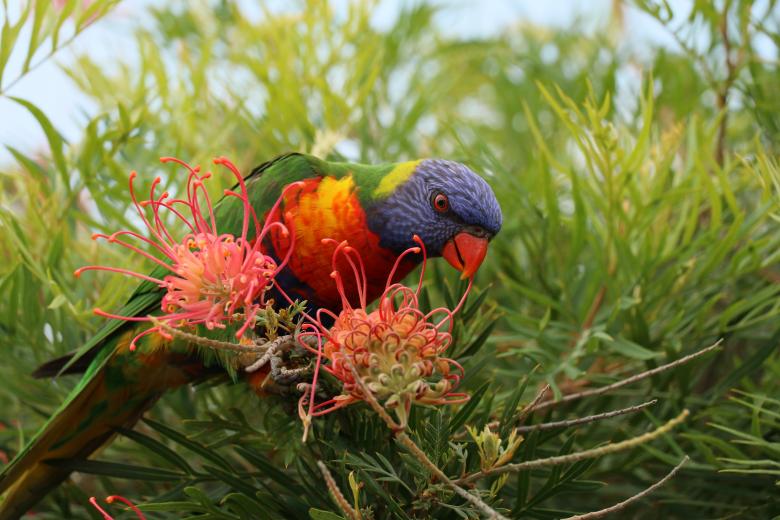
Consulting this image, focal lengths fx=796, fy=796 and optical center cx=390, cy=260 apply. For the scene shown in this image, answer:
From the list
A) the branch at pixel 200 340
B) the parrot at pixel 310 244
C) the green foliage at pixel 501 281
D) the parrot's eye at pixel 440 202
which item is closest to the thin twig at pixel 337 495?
the green foliage at pixel 501 281

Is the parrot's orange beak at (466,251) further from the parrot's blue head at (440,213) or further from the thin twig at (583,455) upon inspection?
the thin twig at (583,455)

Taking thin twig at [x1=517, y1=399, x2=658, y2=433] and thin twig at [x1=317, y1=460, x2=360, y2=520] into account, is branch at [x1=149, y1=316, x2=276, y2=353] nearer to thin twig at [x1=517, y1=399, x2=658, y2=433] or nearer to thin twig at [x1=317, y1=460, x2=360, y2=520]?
thin twig at [x1=317, y1=460, x2=360, y2=520]

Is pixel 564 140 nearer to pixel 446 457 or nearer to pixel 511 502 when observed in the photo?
pixel 511 502

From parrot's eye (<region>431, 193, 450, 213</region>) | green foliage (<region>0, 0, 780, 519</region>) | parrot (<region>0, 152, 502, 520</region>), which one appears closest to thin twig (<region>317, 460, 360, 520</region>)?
green foliage (<region>0, 0, 780, 519</region>)

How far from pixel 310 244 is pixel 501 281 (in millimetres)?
394

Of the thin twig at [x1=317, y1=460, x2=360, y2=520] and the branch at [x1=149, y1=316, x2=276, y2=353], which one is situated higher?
the branch at [x1=149, y1=316, x2=276, y2=353]

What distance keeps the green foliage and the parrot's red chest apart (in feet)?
0.46

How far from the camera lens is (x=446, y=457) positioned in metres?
0.91

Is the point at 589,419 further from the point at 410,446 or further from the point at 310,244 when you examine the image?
the point at 310,244

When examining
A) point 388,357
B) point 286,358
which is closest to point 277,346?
point 286,358

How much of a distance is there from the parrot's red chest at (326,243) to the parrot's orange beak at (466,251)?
87 millimetres

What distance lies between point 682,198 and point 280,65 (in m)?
0.92

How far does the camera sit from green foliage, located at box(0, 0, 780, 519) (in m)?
1.08

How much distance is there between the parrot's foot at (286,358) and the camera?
0.92 metres
